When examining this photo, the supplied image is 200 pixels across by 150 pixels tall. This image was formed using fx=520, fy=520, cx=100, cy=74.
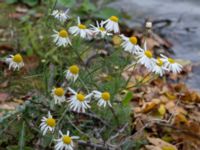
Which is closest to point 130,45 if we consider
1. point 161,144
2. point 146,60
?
point 146,60

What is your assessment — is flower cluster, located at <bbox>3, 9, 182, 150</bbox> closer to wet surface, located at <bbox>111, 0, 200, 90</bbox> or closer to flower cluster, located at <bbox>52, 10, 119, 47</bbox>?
flower cluster, located at <bbox>52, 10, 119, 47</bbox>

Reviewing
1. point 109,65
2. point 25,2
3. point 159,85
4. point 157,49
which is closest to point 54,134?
point 109,65

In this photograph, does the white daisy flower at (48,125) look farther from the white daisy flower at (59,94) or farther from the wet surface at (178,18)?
the wet surface at (178,18)

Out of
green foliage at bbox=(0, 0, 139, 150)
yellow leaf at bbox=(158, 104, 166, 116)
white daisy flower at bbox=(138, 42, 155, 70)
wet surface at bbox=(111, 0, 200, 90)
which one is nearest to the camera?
white daisy flower at bbox=(138, 42, 155, 70)

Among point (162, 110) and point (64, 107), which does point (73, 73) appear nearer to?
point (64, 107)

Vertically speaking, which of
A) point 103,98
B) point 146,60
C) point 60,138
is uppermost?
point 146,60

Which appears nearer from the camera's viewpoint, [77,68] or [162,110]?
[77,68]

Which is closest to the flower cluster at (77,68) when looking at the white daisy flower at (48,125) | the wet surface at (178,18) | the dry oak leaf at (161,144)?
the white daisy flower at (48,125)

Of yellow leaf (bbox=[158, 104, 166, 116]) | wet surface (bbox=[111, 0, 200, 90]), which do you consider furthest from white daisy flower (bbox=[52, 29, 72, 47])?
wet surface (bbox=[111, 0, 200, 90])
